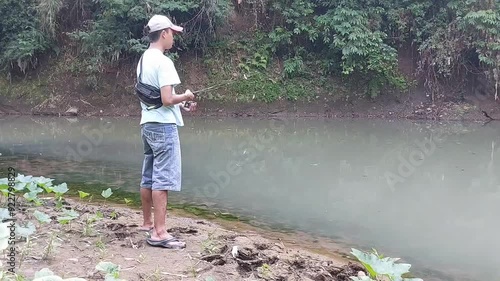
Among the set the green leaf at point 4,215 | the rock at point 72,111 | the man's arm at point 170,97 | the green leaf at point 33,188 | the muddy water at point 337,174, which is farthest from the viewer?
the rock at point 72,111

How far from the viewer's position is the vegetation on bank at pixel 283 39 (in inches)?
500

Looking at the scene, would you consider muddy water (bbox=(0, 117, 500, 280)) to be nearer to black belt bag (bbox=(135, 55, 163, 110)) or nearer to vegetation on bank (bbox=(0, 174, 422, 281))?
vegetation on bank (bbox=(0, 174, 422, 281))

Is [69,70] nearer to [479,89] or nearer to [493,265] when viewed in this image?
[479,89]

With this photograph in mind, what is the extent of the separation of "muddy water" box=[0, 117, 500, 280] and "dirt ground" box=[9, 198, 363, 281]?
0.89m

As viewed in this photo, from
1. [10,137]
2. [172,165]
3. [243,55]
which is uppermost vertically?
[243,55]

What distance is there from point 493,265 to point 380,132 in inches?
263

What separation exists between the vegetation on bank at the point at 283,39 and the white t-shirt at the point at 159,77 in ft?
31.6

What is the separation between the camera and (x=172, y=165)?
3.30 m

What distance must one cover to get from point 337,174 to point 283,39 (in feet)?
25.1

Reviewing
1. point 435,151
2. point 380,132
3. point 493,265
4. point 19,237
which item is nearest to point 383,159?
point 435,151

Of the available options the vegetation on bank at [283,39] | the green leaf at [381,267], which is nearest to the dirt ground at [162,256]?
the green leaf at [381,267]

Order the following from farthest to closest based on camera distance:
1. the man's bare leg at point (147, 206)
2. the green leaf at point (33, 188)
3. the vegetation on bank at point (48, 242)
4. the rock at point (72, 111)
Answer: the rock at point (72, 111), the green leaf at point (33, 188), the man's bare leg at point (147, 206), the vegetation on bank at point (48, 242)

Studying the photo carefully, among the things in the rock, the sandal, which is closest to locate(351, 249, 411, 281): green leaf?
the sandal

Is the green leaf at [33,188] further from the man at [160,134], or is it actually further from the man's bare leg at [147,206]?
the man at [160,134]
